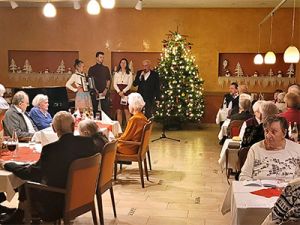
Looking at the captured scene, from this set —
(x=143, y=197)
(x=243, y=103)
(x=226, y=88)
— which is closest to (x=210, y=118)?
(x=226, y=88)

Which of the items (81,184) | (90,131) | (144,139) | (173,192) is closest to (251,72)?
(144,139)

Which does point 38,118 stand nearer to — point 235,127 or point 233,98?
point 235,127

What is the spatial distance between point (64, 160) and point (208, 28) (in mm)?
9431

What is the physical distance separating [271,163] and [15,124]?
354cm

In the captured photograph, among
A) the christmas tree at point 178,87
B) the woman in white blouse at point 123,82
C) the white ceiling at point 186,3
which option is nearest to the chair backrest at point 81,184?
the woman in white blouse at point 123,82

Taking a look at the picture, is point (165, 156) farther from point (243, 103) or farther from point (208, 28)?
point (208, 28)

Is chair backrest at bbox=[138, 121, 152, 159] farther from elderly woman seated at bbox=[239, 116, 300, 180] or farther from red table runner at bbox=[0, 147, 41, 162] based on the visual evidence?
elderly woman seated at bbox=[239, 116, 300, 180]

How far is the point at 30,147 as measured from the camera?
15.6 feet

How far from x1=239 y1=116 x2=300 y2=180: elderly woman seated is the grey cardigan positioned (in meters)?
3.18

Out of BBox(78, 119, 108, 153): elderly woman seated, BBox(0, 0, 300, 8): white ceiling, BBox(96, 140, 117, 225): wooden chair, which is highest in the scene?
BBox(0, 0, 300, 8): white ceiling

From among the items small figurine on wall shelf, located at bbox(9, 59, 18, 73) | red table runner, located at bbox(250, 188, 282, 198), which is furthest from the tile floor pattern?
small figurine on wall shelf, located at bbox(9, 59, 18, 73)

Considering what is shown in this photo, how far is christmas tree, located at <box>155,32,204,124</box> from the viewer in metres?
11.4

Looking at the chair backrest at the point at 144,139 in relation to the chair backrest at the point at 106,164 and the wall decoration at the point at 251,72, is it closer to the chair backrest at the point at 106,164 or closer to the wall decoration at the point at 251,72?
the chair backrest at the point at 106,164

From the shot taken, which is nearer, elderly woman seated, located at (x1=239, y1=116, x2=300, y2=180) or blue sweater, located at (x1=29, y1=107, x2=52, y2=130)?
elderly woman seated, located at (x1=239, y1=116, x2=300, y2=180)
